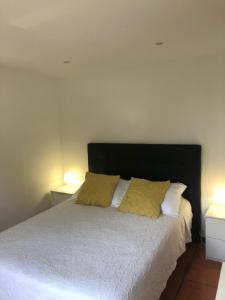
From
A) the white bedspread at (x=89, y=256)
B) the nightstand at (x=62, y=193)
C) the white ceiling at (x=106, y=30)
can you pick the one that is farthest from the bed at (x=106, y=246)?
the white ceiling at (x=106, y=30)

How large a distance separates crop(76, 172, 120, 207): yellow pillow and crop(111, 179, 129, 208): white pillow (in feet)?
0.14

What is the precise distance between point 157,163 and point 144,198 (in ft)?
1.88

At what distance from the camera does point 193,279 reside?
251 centimetres

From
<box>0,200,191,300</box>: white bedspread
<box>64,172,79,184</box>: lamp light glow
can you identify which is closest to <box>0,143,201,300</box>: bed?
<box>0,200,191,300</box>: white bedspread

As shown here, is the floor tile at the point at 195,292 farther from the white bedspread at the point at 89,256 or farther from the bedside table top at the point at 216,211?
the bedside table top at the point at 216,211

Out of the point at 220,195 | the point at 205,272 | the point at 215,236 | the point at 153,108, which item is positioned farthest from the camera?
the point at 153,108

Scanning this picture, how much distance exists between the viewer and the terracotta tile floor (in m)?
2.31

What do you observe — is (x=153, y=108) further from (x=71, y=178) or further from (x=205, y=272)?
(x=205, y=272)

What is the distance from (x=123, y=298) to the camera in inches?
61.7

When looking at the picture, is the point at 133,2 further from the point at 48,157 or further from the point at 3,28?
the point at 48,157

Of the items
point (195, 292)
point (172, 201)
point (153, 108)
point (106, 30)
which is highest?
point (106, 30)

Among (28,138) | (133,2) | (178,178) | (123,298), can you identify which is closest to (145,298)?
(123,298)

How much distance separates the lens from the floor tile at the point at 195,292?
2270mm

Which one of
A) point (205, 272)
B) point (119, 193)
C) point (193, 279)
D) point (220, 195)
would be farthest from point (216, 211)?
point (119, 193)
